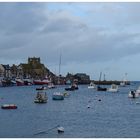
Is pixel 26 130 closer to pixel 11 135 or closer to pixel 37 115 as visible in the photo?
pixel 11 135

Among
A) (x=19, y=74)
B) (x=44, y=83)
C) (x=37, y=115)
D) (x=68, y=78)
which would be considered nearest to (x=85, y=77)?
(x=68, y=78)

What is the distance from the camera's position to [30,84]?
168500mm

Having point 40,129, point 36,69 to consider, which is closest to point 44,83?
point 36,69

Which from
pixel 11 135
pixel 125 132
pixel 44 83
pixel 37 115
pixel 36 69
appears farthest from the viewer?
pixel 36 69

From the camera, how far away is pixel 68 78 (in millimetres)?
189125

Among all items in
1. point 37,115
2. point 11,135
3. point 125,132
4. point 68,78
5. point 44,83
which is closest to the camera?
point 11,135

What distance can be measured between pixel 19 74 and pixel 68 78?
21869 mm

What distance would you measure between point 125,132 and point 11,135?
7315mm

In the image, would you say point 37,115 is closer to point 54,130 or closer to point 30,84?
point 54,130

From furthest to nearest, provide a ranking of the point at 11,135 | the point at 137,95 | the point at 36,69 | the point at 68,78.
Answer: the point at 68,78 → the point at 36,69 → the point at 137,95 → the point at 11,135

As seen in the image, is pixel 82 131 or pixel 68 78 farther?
pixel 68 78

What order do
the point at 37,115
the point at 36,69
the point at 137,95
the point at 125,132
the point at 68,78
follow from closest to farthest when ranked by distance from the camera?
the point at 125,132
the point at 37,115
the point at 137,95
the point at 36,69
the point at 68,78

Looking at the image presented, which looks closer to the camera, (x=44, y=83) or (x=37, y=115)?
(x=37, y=115)

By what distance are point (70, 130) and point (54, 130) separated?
3.21 ft
